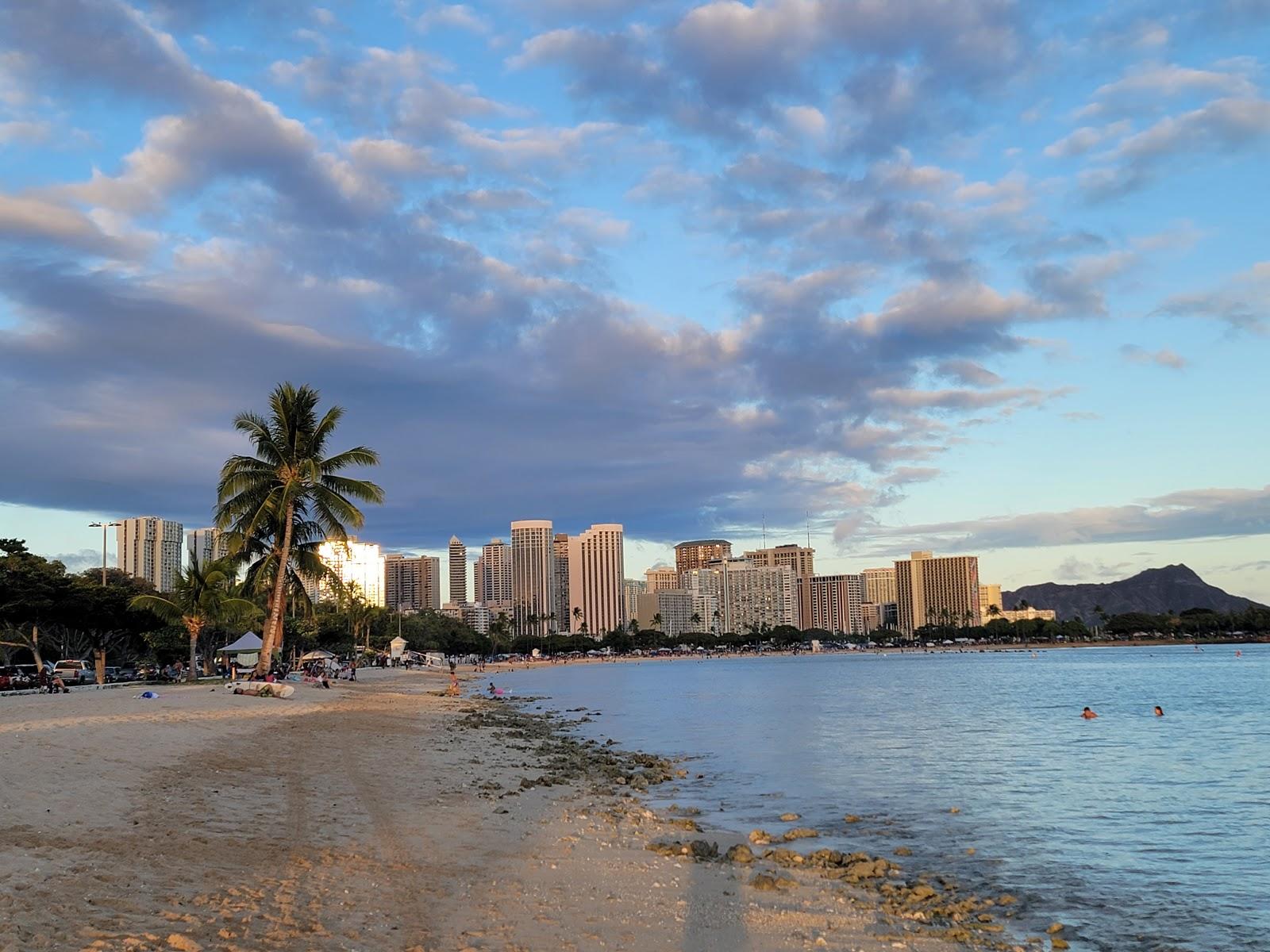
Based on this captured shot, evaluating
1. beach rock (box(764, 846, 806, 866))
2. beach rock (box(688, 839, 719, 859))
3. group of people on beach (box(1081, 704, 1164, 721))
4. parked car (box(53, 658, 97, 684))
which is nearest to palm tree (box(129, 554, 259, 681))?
parked car (box(53, 658, 97, 684))

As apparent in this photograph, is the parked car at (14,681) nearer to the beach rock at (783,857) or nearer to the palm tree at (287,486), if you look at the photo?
the palm tree at (287,486)

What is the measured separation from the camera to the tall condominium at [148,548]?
12800 cm

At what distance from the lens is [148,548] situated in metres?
128

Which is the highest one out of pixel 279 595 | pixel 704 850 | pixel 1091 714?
pixel 279 595

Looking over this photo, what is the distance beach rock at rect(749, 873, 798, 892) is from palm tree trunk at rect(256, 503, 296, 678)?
2600 cm

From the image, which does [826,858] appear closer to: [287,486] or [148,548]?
[287,486]

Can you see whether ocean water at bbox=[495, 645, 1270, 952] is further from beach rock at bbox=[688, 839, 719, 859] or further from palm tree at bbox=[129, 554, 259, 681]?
palm tree at bbox=[129, 554, 259, 681]

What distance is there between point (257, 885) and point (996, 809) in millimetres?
13483

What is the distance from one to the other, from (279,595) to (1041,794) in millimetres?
25882

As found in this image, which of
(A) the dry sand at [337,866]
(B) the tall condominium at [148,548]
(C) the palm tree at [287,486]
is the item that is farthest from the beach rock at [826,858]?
(B) the tall condominium at [148,548]

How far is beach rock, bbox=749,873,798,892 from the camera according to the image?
10.1m

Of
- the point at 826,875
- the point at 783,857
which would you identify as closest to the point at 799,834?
the point at 783,857

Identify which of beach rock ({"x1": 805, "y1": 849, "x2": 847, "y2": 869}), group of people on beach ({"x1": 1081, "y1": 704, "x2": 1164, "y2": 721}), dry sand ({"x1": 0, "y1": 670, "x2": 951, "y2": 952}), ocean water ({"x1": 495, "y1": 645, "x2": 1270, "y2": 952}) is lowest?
group of people on beach ({"x1": 1081, "y1": 704, "x2": 1164, "y2": 721})

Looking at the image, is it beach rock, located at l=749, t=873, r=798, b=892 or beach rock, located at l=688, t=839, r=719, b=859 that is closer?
beach rock, located at l=749, t=873, r=798, b=892
